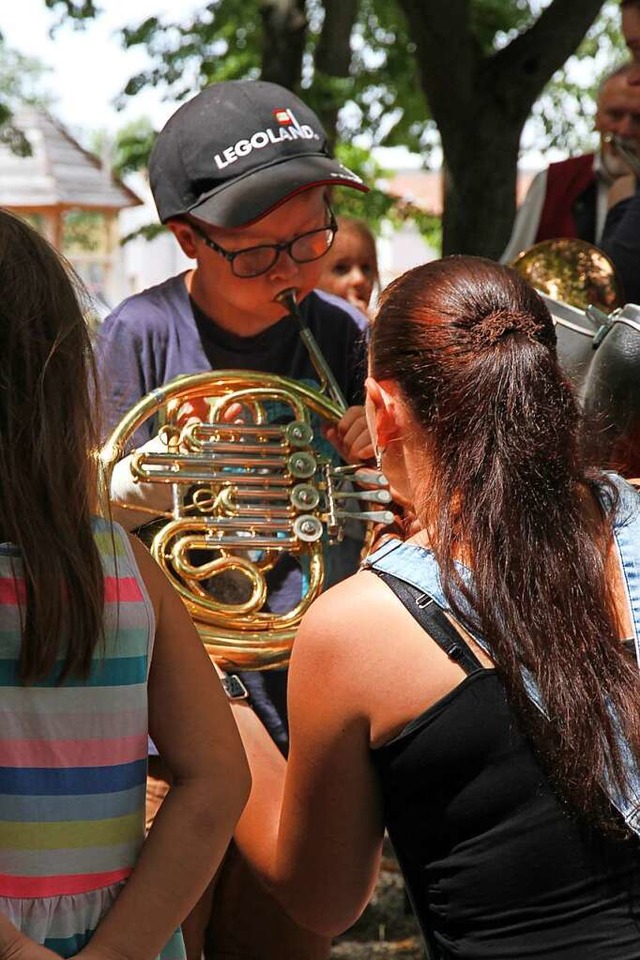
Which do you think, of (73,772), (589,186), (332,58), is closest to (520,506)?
(73,772)

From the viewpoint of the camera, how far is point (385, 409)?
1.92 metres

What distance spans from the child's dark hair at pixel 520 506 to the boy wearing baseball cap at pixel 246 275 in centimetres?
58

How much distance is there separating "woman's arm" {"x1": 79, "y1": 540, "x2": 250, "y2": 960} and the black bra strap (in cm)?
27

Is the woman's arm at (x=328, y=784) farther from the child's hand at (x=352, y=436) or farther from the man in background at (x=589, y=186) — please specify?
the man in background at (x=589, y=186)

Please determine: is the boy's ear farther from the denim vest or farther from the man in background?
the man in background

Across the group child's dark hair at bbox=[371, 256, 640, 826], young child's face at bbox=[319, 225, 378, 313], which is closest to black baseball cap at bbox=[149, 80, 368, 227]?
child's dark hair at bbox=[371, 256, 640, 826]

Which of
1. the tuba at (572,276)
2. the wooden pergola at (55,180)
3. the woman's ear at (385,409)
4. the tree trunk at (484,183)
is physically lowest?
the wooden pergola at (55,180)

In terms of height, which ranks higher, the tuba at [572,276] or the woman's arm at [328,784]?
the tuba at [572,276]

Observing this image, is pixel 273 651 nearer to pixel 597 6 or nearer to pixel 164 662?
pixel 164 662

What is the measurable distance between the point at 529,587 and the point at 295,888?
1.73 ft

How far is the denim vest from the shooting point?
171 cm

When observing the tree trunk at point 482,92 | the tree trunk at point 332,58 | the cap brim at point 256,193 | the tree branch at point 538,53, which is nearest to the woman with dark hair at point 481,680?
the cap brim at point 256,193

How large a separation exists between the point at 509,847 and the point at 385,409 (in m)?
0.60

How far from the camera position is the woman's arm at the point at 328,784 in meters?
1.75
